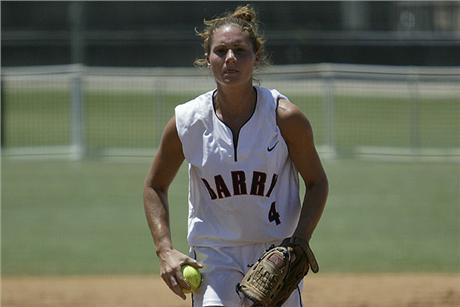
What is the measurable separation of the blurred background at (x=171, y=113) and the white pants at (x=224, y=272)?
3.69 metres

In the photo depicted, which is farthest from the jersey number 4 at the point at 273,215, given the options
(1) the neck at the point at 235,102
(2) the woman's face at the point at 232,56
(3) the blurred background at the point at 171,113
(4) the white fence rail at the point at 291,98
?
(4) the white fence rail at the point at 291,98

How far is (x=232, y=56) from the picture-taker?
4469 mm

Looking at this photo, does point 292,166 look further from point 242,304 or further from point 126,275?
point 126,275

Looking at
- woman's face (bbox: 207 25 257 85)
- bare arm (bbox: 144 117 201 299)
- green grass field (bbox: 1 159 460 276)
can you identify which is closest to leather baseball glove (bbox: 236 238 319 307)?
bare arm (bbox: 144 117 201 299)

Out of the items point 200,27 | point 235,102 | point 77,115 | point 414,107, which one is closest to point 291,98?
point 414,107

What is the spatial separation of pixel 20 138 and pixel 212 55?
18.2 meters

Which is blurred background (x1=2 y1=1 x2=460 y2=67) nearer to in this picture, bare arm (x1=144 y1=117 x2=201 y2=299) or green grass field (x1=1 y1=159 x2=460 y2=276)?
green grass field (x1=1 y1=159 x2=460 y2=276)

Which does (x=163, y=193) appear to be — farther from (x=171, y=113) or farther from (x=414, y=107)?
(x=171, y=113)

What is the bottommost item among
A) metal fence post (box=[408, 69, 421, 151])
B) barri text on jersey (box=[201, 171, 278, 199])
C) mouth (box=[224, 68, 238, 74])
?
metal fence post (box=[408, 69, 421, 151])

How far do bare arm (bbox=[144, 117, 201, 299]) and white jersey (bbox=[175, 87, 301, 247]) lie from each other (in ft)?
0.24

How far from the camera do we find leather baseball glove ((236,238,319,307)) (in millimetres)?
4324

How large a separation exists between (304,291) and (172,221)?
3817 millimetres

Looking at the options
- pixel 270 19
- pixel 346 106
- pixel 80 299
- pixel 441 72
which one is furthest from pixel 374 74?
pixel 80 299

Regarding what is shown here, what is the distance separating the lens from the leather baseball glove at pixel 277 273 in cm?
432
